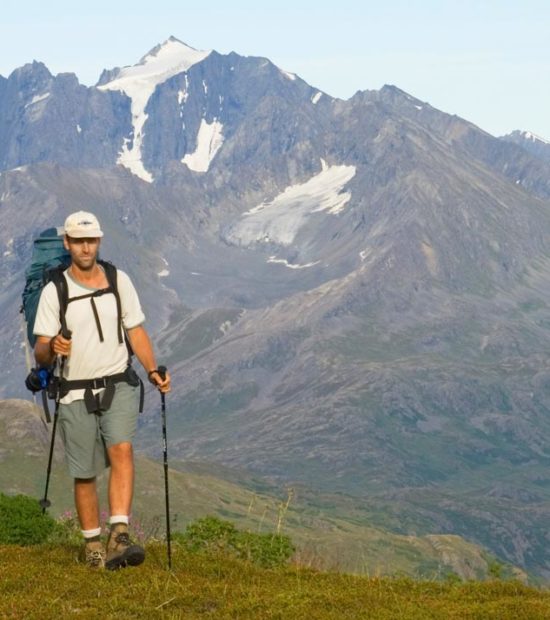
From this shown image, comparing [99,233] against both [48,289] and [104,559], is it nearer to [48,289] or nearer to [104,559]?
[48,289]

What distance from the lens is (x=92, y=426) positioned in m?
16.5

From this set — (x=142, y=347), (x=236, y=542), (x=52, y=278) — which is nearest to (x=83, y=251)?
(x=52, y=278)

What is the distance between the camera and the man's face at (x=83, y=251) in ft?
54.0

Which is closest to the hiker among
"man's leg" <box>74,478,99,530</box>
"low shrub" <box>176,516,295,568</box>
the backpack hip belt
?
the backpack hip belt

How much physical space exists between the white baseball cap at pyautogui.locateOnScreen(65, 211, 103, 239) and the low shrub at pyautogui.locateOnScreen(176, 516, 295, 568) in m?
6.29

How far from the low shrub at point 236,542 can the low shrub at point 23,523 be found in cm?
245

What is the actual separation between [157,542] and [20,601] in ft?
18.6

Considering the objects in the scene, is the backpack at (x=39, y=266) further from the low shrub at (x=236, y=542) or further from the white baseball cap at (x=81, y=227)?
the low shrub at (x=236, y=542)

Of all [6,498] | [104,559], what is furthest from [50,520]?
[104,559]

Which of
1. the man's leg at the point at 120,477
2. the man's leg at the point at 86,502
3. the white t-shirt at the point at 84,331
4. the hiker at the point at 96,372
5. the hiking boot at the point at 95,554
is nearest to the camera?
the white t-shirt at the point at 84,331

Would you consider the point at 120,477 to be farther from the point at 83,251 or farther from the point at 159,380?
the point at 83,251

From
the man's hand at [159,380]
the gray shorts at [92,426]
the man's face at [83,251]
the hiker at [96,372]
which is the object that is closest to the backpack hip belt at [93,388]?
the hiker at [96,372]

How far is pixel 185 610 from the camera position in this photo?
14281mm

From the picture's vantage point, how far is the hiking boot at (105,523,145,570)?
53.7 ft
